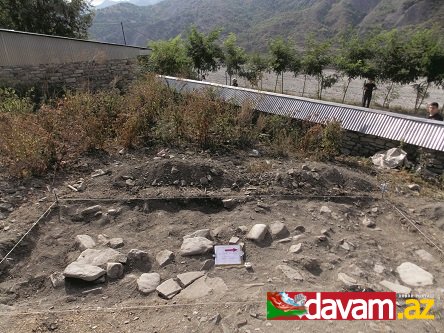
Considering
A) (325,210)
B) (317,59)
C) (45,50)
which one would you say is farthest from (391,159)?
(45,50)

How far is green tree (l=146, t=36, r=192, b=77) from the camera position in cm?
1131

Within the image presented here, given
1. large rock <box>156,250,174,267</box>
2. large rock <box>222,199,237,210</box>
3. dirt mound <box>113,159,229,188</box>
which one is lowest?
large rock <box>156,250,174,267</box>

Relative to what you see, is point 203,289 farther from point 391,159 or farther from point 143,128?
point 391,159

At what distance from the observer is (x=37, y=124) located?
4875mm

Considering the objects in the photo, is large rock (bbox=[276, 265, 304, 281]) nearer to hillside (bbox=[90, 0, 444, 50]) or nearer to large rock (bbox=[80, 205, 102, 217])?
large rock (bbox=[80, 205, 102, 217])

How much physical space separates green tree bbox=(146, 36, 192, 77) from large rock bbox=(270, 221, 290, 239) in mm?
8625

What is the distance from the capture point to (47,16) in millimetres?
15430

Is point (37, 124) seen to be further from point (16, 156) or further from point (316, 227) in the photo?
point (316, 227)

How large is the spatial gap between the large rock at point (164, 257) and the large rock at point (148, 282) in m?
0.15

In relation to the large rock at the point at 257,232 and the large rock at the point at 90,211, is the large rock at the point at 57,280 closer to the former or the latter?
the large rock at the point at 90,211

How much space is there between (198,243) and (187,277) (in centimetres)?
42

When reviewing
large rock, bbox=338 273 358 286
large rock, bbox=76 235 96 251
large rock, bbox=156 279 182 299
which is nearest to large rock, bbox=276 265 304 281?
large rock, bbox=338 273 358 286

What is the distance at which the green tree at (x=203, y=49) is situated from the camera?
13336 mm

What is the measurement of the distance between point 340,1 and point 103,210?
72875mm
